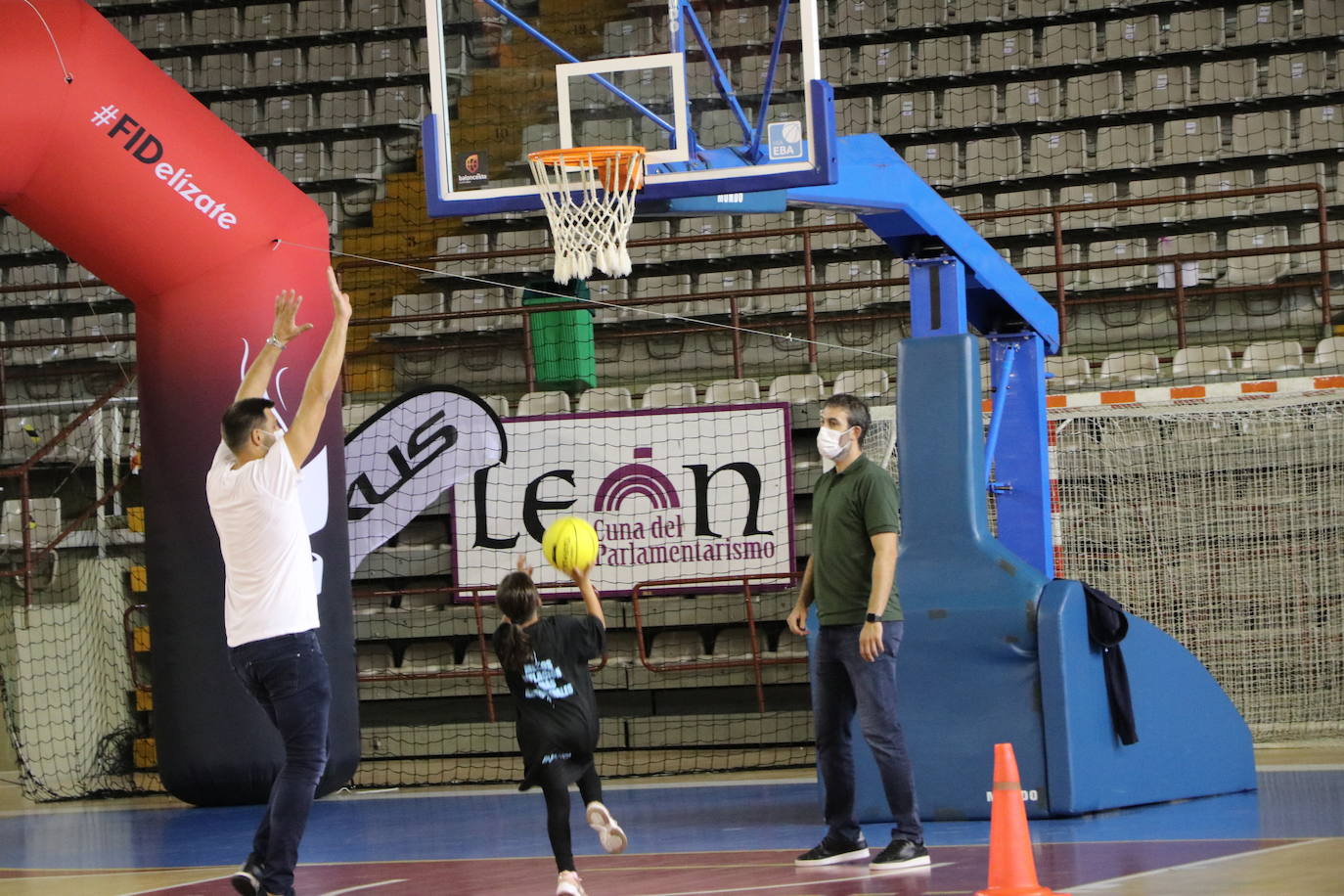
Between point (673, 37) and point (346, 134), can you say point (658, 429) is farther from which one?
point (346, 134)

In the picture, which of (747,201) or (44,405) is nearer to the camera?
(747,201)

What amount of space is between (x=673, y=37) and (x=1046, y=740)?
3.38 metres

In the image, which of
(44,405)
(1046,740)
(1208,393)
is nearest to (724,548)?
(1208,393)

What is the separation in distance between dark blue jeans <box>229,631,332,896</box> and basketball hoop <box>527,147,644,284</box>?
2.16 metres

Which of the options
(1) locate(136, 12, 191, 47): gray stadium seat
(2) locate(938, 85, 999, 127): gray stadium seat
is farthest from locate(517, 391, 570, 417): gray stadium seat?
(1) locate(136, 12, 191, 47): gray stadium seat

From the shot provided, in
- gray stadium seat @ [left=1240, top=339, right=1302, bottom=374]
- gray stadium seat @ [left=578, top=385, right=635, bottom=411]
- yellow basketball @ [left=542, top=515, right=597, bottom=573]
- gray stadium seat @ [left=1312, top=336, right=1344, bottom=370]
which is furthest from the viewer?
gray stadium seat @ [left=578, top=385, right=635, bottom=411]

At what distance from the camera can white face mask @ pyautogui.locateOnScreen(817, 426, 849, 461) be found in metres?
5.88

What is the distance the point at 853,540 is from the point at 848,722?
2.22ft

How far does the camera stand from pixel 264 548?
493cm

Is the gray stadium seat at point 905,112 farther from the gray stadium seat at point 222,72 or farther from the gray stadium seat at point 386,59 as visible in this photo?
the gray stadium seat at point 222,72

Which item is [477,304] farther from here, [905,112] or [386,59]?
[905,112]

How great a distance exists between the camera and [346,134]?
1559cm

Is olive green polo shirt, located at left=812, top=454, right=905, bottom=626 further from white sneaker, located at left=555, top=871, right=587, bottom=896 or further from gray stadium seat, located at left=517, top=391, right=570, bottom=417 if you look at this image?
gray stadium seat, located at left=517, top=391, right=570, bottom=417

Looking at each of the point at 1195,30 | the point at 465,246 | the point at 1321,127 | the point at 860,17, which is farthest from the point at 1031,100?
the point at 465,246
